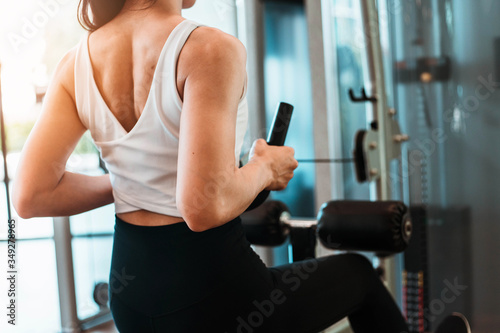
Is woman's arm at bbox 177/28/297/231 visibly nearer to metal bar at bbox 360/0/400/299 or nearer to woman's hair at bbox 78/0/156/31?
woman's hair at bbox 78/0/156/31

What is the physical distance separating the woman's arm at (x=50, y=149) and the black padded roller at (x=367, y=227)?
651 mm

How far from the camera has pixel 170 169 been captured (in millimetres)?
822

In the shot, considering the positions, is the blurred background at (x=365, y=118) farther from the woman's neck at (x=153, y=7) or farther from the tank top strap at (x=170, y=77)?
the tank top strap at (x=170, y=77)

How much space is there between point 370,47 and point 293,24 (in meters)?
1.04

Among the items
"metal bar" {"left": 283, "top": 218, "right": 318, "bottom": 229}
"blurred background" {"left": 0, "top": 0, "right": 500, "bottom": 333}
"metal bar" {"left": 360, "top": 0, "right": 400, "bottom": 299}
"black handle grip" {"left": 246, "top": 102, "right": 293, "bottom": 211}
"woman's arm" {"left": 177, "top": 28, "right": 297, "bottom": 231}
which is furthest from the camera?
"blurred background" {"left": 0, "top": 0, "right": 500, "bottom": 333}

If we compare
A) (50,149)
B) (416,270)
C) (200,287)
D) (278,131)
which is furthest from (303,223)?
(416,270)

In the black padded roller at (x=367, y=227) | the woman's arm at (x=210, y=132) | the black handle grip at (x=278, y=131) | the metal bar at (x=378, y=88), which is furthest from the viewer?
the metal bar at (x=378, y=88)

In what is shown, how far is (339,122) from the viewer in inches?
103

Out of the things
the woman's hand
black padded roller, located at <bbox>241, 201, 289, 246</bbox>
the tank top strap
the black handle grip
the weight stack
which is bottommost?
the weight stack

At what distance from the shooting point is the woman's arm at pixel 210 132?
2.31 ft

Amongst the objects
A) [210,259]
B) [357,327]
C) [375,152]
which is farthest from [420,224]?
[210,259]

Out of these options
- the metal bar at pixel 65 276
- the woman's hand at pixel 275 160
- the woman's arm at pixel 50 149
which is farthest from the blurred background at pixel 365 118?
the woman's hand at pixel 275 160

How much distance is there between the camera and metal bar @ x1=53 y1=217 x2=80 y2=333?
2369 mm

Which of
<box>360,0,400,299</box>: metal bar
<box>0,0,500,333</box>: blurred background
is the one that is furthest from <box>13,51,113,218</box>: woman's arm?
<box>360,0,400,299</box>: metal bar
